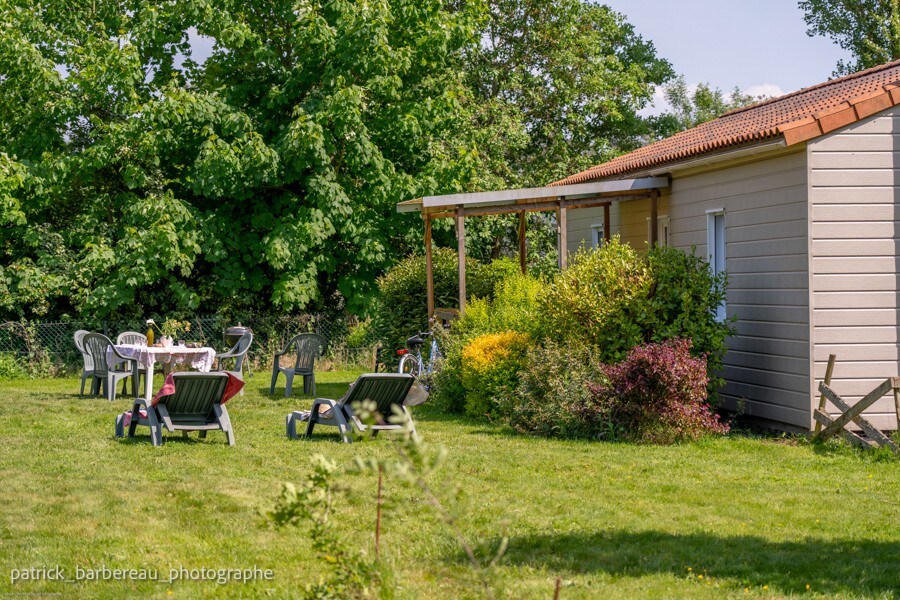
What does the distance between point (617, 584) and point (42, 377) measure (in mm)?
17708

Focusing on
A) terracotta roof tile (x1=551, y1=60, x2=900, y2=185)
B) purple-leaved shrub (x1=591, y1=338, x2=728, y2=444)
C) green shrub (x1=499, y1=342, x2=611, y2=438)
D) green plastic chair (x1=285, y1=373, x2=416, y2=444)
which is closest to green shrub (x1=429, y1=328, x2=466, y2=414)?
green shrub (x1=499, y1=342, x2=611, y2=438)

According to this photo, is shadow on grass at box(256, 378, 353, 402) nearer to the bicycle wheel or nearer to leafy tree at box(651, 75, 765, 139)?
the bicycle wheel

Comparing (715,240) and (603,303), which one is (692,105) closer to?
(715,240)

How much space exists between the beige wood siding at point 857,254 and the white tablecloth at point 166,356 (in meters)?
8.85

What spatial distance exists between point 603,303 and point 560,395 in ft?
4.31

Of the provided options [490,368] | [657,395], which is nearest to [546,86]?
[490,368]

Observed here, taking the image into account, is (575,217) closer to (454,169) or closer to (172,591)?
(454,169)

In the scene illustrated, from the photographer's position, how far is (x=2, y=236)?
21.8m

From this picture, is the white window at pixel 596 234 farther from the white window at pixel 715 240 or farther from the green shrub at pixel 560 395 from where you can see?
the green shrub at pixel 560 395

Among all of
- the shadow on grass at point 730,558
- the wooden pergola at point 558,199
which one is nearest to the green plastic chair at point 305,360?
the wooden pergola at point 558,199

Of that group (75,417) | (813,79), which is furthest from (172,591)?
(813,79)

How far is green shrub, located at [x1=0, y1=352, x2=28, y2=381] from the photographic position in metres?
20.6

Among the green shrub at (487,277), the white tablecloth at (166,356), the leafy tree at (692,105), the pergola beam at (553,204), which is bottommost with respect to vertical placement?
the white tablecloth at (166,356)

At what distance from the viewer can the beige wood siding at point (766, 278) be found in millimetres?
11312
